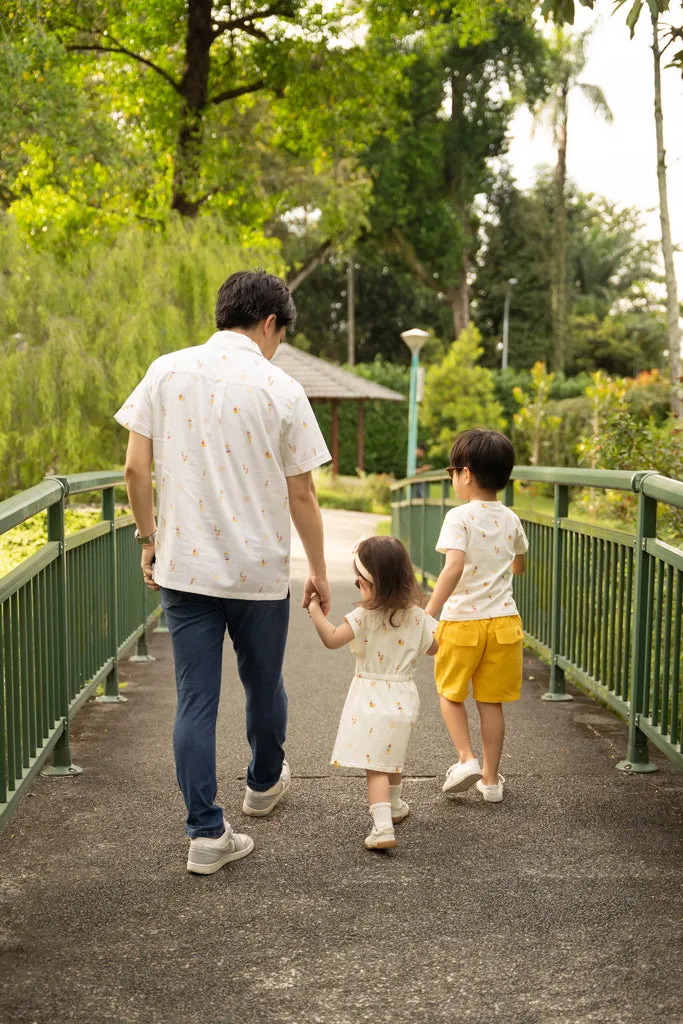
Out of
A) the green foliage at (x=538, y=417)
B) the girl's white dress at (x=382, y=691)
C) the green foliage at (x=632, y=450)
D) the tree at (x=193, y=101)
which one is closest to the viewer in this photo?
the girl's white dress at (x=382, y=691)

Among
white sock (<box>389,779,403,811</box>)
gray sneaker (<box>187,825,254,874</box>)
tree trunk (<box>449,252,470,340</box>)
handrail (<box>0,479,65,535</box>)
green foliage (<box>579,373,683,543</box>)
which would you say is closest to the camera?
handrail (<box>0,479,65,535</box>)

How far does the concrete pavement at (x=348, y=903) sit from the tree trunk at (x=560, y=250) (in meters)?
45.2

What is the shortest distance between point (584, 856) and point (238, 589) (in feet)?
4.40

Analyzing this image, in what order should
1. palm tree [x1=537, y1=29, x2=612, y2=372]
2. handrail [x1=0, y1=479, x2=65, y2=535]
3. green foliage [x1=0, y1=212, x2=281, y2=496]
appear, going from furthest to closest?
palm tree [x1=537, y1=29, x2=612, y2=372], green foliage [x1=0, y1=212, x2=281, y2=496], handrail [x1=0, y1=479, x2=65, y2=535]

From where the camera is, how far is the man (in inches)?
135

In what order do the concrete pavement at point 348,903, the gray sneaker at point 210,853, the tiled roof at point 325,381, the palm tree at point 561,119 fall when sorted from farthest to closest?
the palm tree at point 561,119 → the tiled roof at point 325,381 → the gray sneaker at point 210,853 → the concrete pavement at point 348,903

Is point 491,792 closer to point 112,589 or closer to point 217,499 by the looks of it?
point 217,499

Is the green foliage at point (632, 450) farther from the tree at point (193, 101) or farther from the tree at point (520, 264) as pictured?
the tree at point (520, 264)

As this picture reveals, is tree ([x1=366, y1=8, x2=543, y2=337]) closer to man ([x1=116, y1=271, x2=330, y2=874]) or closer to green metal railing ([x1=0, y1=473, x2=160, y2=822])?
green metal railing ([x1=0, y1=473, x2=160, y2=822])

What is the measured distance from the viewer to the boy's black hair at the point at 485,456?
4086 mm

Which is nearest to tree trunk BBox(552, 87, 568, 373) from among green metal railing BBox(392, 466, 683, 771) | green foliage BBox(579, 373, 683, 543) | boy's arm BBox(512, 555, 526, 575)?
green foliage BBox(579, 373, 683, 543)

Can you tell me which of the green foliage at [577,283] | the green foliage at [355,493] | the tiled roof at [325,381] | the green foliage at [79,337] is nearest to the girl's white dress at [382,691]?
the green foliage at [79,337]

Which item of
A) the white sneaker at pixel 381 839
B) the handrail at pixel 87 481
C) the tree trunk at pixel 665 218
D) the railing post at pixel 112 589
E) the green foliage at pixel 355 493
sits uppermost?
the tree trunk at pixel 665 218

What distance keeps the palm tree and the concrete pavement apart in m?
42.7
